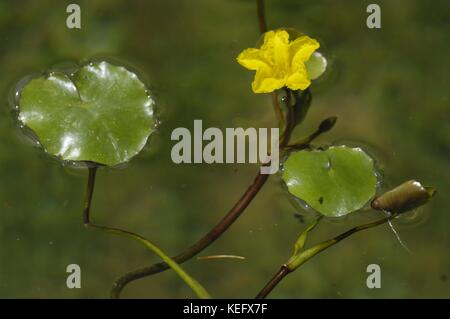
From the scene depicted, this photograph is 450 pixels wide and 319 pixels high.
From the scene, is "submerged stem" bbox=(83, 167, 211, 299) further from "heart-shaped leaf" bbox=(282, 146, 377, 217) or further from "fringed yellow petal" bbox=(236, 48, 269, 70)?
"fringed yellow petal" bbox=(236, 48, 269, 70)

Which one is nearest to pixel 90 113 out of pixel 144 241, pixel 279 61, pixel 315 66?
pixel 144 241

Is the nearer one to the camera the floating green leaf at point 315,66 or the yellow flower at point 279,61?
the yellow flower at point 279,61

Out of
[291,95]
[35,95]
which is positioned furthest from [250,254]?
[35,95]

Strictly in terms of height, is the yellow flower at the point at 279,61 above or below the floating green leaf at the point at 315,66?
below

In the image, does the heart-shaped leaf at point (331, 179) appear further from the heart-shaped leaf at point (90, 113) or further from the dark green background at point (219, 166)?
the heart-shaped leaf at point (90, 113)

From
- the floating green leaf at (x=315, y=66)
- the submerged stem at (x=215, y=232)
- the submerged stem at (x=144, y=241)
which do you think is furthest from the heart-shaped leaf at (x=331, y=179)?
the submerged stem at (x=144, y=241)

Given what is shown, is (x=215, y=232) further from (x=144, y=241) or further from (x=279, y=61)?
(x=279, y=61)
